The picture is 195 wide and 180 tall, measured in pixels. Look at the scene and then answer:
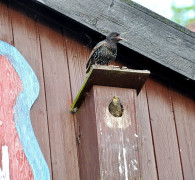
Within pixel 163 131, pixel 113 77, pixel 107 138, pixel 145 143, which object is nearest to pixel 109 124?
pixel 107 138

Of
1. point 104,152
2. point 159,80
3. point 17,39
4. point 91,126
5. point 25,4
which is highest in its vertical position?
point 25,4

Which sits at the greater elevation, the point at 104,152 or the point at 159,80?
the point at 159,80

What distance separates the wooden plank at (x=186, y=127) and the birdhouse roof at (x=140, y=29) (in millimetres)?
137

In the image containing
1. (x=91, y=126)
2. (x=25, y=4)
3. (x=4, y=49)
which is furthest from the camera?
(x=25, y=4)

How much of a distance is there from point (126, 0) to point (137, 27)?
0.69ft

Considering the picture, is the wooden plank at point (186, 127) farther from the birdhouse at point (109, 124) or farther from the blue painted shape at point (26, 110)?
the blue painted shape at point (26, 110)

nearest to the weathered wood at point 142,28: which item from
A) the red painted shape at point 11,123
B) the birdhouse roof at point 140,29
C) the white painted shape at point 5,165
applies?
the birdhouse roof at point 140,29

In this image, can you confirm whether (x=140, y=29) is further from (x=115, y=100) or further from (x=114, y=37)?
(x=115, y=100)

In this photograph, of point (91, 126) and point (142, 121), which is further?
point (142, 121)

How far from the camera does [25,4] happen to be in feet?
11.3

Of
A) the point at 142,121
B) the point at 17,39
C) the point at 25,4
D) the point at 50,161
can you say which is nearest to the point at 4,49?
the point at 17,39

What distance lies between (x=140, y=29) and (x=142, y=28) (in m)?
0.02

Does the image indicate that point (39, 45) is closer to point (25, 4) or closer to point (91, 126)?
point (25, 4)

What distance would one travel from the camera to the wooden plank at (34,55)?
10.0 feet
